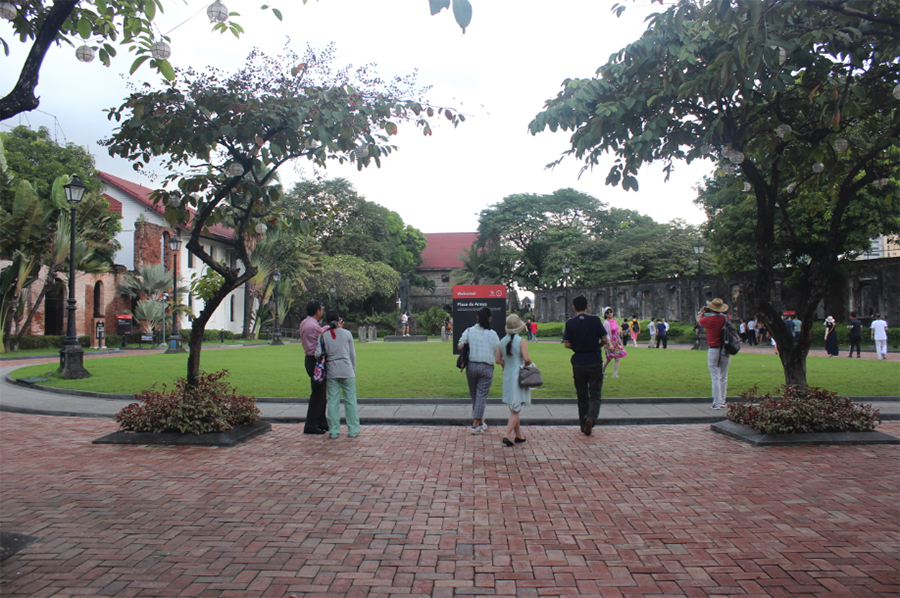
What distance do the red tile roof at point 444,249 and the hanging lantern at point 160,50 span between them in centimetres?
6788

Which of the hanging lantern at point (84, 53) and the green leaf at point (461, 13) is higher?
the hanging lantern at point (84, 53)

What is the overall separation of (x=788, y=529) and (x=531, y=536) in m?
1.94

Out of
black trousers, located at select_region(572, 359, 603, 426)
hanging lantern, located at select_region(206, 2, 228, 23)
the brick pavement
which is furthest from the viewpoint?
black trousers, located at select_region(572, 359, 603, 426)

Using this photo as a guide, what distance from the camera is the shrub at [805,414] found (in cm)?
763

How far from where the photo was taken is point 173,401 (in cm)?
806

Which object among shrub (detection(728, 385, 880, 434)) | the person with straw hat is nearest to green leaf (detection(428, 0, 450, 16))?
shrub (detection(728, 385, 880, 434))

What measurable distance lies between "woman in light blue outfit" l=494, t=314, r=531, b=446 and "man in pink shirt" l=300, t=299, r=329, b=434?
8.23 ft

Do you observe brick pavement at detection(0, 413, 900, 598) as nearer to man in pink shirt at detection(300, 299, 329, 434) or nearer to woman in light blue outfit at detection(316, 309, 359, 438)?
woman in light blue outfit at detection(316, 309, 359, 438)

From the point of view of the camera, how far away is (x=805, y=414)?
25.3 feet

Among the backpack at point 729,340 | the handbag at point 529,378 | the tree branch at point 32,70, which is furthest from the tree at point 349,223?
the tree branch at point 32,70

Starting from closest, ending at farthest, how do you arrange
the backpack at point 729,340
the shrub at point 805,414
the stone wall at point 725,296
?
the shrub at point 805,414
the backpack at point 729,340
the stone wall at point 725,296

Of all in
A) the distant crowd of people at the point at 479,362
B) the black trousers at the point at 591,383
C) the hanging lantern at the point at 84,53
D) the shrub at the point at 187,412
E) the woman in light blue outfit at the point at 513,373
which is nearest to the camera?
the hanging lantern at the point at 84,53

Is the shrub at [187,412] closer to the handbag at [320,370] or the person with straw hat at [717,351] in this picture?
the handbag at [320,370]

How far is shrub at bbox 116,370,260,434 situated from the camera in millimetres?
7867
